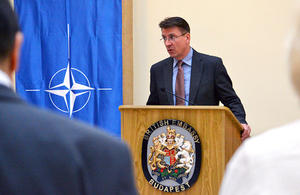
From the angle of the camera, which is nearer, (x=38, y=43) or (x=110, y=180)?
(x=110, y=180)

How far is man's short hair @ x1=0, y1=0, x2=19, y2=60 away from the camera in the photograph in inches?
27.0

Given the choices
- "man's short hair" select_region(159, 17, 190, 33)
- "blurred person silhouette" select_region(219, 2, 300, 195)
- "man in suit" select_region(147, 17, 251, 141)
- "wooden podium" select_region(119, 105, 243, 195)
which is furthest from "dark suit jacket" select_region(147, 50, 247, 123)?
"blurred person silhouette" select_region(219, 2, 300, 195)

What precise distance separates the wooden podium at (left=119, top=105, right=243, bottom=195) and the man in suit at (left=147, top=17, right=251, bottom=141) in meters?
0.75

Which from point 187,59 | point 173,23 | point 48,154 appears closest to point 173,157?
point 187,59

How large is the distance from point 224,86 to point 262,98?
1251 millimetres

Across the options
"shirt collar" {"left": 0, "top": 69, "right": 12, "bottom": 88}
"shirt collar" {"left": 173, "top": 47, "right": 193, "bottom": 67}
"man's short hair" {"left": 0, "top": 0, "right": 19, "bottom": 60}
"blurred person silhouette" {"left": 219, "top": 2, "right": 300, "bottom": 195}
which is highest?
"shirt collar" {"left": 173, "top": 47, "right": 193, "bottom": 67}

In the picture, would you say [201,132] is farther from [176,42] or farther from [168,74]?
[176,42]

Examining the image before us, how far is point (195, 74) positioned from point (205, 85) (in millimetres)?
132

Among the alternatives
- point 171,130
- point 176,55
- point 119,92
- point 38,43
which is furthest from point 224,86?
point 38,43

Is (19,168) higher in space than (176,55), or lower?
lower

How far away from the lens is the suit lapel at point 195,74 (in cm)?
326

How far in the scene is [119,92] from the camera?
14.6 feet

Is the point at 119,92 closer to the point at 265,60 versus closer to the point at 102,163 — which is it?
the point at 265,60

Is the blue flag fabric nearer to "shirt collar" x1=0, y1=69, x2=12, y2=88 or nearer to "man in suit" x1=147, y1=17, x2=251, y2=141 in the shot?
"man in suit" x1=147, y1=17, x2=251, y2=141
